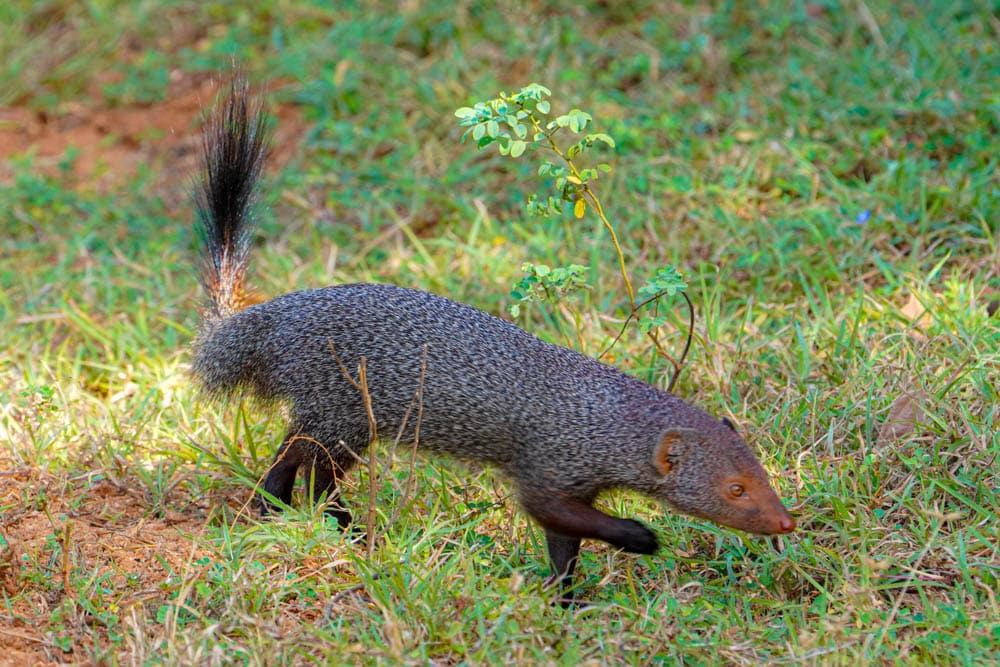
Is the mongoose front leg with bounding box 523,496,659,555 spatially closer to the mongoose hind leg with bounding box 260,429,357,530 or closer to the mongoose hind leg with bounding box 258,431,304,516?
the mongoose hind leg with bounding box 260,429,357,530

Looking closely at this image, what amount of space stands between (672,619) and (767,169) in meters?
2.69

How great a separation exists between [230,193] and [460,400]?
3.78ft

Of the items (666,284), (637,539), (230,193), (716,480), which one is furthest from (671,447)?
(230,193)

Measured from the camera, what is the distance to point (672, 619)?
2.96 metres

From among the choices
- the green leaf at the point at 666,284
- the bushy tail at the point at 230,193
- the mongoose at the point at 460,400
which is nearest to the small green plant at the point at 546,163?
the green leaf at the point at 666,284

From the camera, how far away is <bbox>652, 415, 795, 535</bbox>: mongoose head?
3.06 meters

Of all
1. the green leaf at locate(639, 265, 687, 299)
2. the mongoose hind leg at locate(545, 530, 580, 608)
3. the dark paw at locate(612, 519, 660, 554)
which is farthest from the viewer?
the green leaf at locate(639, 265, 687, 299)

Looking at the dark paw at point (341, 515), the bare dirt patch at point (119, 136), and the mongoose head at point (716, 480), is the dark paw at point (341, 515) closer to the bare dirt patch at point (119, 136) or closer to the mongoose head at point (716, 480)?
the mongoose head at point (716, 480)

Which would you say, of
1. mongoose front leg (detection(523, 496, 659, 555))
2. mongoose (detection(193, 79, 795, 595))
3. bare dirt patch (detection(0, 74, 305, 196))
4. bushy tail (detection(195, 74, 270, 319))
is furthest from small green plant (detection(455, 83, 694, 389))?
bare dirt patch (detection(0, 74, 305, 196))

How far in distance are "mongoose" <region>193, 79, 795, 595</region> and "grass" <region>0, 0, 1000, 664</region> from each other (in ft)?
0.64

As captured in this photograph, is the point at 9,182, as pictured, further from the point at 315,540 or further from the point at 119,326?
the point at 315,540

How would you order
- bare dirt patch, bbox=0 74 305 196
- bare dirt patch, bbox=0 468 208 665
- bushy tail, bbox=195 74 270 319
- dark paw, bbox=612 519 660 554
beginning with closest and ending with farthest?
1. bare dirt patch, bbox=0 468 208 665
2. dark paw, bbox=612 519 660 554
3. bushy tail, bbox=195 74 270 319
4. bare dirt patch, bbox=0 74 305 196

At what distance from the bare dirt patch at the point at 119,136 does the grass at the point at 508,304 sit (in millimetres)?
31

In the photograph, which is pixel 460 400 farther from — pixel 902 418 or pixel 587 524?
pixel 902 418
